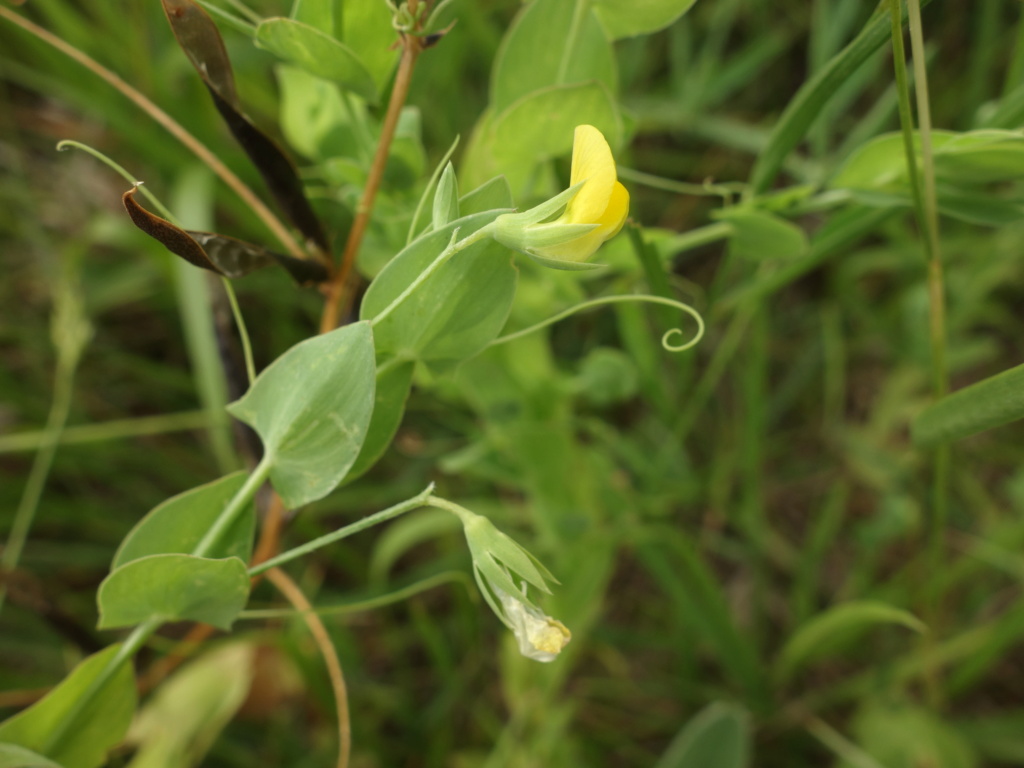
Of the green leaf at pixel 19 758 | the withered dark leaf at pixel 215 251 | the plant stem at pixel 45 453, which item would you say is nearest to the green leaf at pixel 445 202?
the withered dark leaf at pixel 215 251

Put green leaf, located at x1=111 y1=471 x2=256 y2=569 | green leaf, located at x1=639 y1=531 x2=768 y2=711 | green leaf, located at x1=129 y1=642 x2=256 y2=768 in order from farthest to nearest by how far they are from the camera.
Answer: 1. green leaf, located at x1=639 y1=531 x2=768 y2=711
2. green leaf, located at x1=129 y1=642 x2=256 y2=768
3. green leaf, located at x1=111 y1=471 x2=256 y2=569

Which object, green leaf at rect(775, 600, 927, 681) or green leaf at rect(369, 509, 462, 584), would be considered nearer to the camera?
green leaf at rect(775, 600, 927, 681)

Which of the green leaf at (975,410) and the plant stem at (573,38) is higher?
the plant stem at (573,38)

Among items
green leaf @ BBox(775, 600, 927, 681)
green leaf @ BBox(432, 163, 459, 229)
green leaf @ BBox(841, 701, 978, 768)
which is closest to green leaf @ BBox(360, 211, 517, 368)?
green leaf @ BBox(432, 163, 459, 229)

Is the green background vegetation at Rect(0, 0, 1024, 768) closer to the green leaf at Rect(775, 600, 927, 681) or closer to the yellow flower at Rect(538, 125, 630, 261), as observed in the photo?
the green leaf at Rect(775, 600, 927, 681)

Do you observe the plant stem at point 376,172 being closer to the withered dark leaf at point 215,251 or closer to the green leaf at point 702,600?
the withered dark leaf at point 215,251
